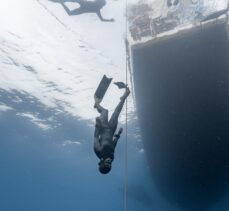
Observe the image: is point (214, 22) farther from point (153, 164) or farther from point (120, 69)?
point (153, 164)

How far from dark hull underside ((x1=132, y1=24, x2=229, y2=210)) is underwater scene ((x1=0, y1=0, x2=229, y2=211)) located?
0.05 meters

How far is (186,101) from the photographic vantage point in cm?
1394

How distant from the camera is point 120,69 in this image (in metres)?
18.6

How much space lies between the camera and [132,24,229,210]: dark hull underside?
12.8 metres

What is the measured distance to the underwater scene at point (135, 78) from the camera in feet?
40.8

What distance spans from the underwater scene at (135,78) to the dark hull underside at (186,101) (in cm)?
5

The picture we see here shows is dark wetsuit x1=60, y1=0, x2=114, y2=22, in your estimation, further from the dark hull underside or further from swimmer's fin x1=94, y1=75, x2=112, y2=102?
the dark hull underside

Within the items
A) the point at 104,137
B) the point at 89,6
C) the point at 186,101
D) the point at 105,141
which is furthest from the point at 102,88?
the point at 186,101

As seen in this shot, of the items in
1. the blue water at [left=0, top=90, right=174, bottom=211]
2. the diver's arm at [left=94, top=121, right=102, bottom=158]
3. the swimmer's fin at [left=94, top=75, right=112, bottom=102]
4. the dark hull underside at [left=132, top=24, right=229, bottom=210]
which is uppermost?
the swimmer's fin at [left=94, top=75, right=112, bottom=102]

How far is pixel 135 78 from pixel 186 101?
3.08 m

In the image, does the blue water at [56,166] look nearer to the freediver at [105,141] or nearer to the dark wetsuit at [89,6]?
the dark wetsuit at [89,6]

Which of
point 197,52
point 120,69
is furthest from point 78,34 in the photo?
point 197,52

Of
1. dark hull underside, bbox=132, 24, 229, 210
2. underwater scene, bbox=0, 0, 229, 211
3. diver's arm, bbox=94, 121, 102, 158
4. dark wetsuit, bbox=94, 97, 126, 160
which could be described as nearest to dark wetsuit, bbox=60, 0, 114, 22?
underwater scene, bbox=0, 0, 229, 211

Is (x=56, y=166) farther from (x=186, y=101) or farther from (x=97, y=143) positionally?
(x=97, y=143)
